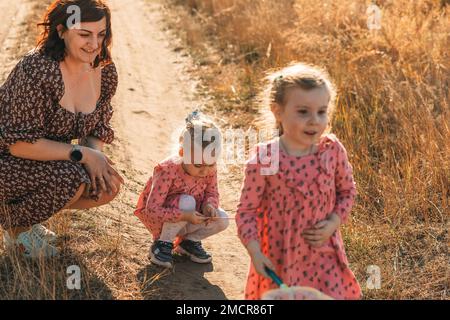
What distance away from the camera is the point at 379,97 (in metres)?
6.17

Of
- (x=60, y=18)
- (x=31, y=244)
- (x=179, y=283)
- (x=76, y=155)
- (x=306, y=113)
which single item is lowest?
(x=179, y=283)

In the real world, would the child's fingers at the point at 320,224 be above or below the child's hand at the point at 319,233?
above

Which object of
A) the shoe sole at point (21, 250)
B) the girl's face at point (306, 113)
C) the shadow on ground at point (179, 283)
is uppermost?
the girl's face at point (306, 113)

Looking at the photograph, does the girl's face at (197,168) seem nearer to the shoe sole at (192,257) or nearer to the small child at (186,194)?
the small child at (186,194)

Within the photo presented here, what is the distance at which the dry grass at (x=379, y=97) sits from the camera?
4637 mm

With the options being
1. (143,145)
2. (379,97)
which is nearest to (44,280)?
(143,145)

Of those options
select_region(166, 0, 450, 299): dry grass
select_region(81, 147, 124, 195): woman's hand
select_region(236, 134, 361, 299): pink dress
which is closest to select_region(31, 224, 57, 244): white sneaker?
select_region(81, 147, 124, 195): woman's hand

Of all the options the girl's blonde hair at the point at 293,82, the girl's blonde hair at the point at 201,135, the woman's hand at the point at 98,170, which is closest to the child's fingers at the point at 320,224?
the girl's blonde hair at the point at 293,82

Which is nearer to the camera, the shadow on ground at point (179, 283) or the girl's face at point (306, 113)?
the girl's face at point (306, 113)

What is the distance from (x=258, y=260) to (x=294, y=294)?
0.74ft

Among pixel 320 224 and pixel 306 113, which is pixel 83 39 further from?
pixel 320 224

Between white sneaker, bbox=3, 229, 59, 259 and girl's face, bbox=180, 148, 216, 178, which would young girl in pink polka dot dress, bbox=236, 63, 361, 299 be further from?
white sneaker, bbox=3, 229, 59, 259

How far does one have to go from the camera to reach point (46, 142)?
4172mm
